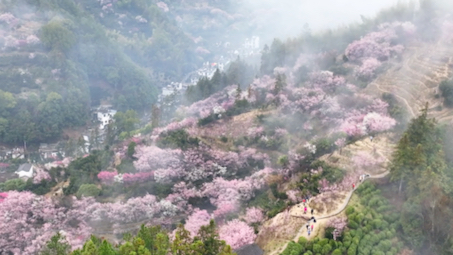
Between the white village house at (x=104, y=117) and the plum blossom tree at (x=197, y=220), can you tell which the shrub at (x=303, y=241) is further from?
the white village house at (x=104, y=117)

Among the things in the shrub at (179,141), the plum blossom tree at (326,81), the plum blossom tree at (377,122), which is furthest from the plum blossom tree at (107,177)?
the plum blossom tree at (326,81)

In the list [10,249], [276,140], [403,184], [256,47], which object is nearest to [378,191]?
[403,184]

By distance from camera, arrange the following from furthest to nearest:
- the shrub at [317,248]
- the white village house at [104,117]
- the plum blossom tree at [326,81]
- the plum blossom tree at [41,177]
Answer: the white village house at [104,117], the plum blossom tree at [326,81], the plum blossom tree at [41,177], the shrub at [317,248]

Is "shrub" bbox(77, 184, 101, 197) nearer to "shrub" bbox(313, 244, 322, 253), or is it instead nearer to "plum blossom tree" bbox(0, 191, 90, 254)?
"plum blossom tree" bbox(0, 191, 90, 254)

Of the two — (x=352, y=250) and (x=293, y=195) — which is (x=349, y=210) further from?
(x=293, y=195)

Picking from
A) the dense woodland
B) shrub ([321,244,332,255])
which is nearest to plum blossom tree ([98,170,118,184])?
the dense woodland

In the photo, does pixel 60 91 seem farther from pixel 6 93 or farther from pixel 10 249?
pixel 10 249
